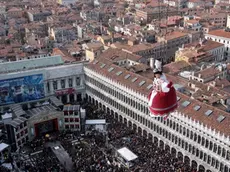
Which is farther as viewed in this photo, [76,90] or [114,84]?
[76,90]

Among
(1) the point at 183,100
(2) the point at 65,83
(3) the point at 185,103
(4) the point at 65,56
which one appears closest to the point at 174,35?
(4) the point at 65,56

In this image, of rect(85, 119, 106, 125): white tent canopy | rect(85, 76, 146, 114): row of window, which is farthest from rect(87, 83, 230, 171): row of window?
rect(85, 119, 106, 125): white tent canopy

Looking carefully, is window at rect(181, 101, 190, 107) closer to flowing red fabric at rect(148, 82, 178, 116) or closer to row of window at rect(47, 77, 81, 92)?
flowing red fabric at rect(148, 82, 178, 116)

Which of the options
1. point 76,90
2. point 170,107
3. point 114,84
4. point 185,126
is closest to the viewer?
point 170,107

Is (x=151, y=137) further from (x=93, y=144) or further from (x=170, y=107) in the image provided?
(x=170, y=107)

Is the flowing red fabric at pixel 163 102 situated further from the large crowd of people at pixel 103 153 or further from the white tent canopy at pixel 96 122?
the white tent canopy at pixel 96 122

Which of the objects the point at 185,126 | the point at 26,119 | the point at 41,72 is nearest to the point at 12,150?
the point at 26,119

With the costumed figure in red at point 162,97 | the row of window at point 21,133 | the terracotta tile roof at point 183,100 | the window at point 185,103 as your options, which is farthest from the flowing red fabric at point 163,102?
the row of window at point 21,133
